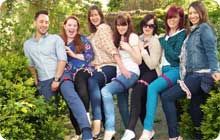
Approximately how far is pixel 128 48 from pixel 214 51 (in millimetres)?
1139

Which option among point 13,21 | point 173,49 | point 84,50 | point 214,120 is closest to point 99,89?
point 84,50

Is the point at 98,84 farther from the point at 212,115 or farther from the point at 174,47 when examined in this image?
the point at 212,115

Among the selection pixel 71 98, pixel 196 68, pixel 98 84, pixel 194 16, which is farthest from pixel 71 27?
pixel 196 68

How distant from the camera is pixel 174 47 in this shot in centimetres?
678

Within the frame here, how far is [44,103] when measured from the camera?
651cm

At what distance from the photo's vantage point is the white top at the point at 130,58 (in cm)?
686

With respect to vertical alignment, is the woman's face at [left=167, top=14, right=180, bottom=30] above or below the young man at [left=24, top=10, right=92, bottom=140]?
above

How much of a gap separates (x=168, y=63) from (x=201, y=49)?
52cm

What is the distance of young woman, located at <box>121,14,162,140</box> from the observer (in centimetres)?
667

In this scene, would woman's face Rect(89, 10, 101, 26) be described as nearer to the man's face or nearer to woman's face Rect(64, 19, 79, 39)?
woman's face Rect(64, 19, 79, 39)

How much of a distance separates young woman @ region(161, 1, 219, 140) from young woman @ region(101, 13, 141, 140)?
54 centimetres

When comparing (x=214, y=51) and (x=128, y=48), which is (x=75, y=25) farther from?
(x=214, y=51)

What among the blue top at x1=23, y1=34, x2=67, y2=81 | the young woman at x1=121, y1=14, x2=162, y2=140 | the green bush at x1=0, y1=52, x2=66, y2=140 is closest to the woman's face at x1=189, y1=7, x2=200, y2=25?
the young woman at x1=121, y1=14, x2=162, y2=140

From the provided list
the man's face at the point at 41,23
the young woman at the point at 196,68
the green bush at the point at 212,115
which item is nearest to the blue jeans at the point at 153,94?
the young woman at the point at 196,68
